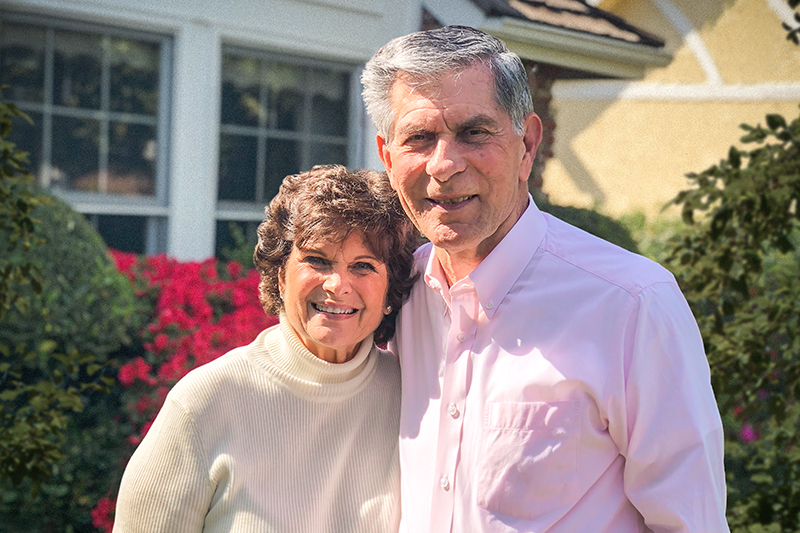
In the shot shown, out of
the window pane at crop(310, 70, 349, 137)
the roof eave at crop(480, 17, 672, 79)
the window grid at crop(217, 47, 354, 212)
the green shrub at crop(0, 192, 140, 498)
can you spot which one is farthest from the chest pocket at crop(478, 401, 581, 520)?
the window pane at crop(310, 70, 349, 137)

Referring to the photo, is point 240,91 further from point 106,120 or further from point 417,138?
point 417,138

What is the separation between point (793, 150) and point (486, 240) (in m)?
1.59

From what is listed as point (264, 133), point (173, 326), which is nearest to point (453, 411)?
point (173, 326)

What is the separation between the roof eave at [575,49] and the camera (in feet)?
17.6

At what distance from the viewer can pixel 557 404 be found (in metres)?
1.75

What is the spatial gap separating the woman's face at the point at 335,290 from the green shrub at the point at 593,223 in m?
2.64

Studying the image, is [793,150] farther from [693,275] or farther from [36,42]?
[36,42]

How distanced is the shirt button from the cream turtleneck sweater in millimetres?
330

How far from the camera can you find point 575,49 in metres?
5.77

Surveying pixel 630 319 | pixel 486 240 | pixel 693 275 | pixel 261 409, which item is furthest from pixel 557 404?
pixel 693 275

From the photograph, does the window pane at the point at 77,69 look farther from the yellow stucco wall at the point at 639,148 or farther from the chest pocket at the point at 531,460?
the yellow stucco wall at the point at 639,148

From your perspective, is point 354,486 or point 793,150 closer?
point 354,486

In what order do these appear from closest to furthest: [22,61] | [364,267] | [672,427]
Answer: [672,427], [364,267], [22,61]

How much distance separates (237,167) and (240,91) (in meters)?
0.59
